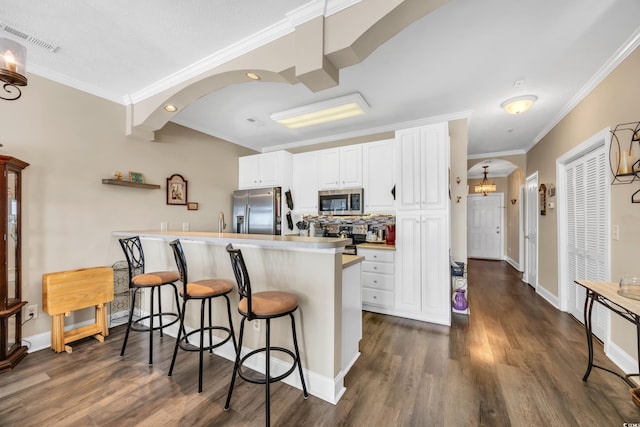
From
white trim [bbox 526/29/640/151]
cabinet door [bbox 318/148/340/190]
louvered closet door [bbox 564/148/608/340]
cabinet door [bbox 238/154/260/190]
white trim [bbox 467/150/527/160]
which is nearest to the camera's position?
white trim [bbox 526/29/640/151]

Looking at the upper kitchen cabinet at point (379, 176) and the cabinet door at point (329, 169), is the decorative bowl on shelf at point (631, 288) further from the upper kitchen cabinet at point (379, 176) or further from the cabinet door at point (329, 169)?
the cabinet door at point (329, 169)

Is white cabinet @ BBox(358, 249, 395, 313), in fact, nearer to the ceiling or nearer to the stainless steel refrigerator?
the stainless steel refrigerator

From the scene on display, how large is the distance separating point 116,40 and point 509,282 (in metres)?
6.83

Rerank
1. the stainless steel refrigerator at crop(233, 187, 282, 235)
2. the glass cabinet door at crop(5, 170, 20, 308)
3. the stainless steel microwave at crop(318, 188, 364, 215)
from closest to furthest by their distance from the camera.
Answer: the glass cabinet door at crop(5, 170, 20, 308) → the stainless steel microwave at crop(318, 188, 364, 215) → the stainless steel refrigerator at crop(233, 187, 282, 235)

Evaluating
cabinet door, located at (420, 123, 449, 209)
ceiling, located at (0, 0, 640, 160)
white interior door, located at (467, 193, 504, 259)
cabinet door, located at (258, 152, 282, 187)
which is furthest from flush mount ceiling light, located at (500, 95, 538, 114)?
white interior door, located at (467, 193, 504, 259)

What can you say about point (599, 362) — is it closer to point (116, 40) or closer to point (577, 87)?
point (577, 87)

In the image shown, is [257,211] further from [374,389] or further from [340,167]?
[374,389]

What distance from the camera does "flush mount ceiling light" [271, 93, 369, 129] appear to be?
3.04m

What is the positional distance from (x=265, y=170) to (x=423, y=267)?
3012 mm

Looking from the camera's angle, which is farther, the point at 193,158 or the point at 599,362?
the point at 193,158

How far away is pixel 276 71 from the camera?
79.4 inches

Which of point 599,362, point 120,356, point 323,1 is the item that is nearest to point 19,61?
point 323,1

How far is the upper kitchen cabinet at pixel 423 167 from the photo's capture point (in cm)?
309

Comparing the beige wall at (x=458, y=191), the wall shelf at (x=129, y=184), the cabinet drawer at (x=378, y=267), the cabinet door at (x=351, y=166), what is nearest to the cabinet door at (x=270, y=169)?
the cabinet door at (x=351, y=166)
